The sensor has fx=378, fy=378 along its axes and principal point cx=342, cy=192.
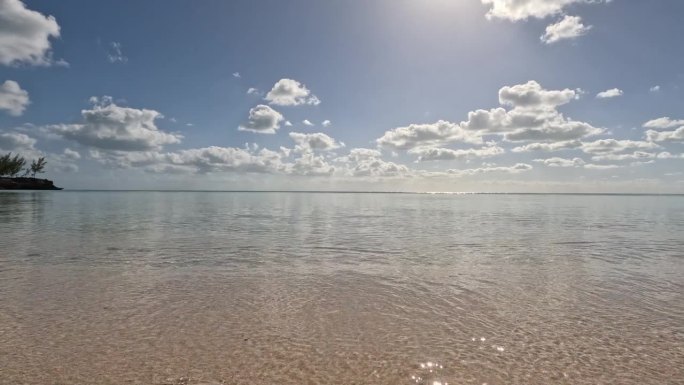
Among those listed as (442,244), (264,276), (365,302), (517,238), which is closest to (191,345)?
(365,302)

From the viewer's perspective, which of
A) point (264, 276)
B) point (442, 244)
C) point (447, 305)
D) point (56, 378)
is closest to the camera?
point (56, 378)

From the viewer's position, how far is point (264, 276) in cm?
1484

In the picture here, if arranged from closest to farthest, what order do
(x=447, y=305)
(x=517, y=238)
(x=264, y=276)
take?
(x=447, y=305) < (x=264, y=276) < (x=517, y=238)

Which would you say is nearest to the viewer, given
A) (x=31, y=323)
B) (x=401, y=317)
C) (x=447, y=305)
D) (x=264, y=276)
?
(x=31, y=323)

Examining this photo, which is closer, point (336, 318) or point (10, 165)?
point (336, 318)

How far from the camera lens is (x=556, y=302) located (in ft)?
38.6

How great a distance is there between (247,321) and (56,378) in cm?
406

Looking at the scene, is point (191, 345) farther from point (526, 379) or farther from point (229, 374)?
point (526, 379)

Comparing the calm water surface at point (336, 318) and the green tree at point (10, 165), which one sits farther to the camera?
the green tree at point (10, 165)

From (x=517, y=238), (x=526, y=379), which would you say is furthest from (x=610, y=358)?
Answer: (x=517, y=238)

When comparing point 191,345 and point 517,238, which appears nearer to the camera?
point 191,345

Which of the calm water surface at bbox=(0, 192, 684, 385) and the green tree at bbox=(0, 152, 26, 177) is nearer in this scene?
the calm water surface at bbox=(0, 192, 684, 385)

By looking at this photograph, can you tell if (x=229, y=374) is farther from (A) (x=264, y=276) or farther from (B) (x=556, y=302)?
(B) (x=556, y=302)

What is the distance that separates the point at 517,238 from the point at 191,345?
25.7 m
